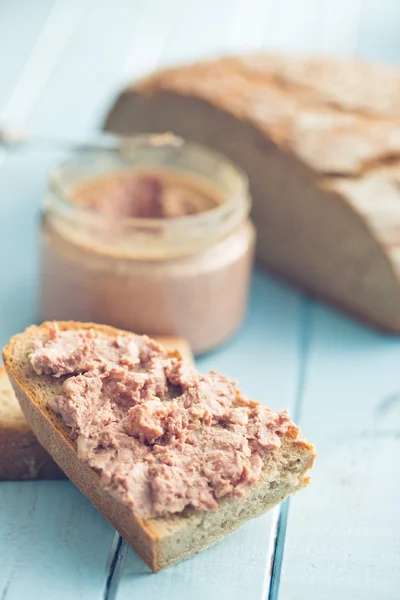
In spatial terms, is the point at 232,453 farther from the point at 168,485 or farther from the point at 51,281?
→ the point at 51,281

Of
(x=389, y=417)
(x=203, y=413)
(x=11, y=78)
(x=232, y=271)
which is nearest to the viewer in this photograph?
(x=203, y=413)

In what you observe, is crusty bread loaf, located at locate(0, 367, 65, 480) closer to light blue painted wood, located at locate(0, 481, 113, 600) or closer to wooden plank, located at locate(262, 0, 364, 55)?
light blue painted wood, located at locate(0, 481, 113, 600)

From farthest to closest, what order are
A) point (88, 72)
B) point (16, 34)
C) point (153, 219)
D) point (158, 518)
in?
point (16, 34)
point (88, 72)
point (153, 219)
point (158, 518)

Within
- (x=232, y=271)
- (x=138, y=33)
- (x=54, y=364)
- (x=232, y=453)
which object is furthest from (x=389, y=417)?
(x=138, y=33)

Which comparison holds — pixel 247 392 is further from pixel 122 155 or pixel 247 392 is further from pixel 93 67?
pixel 93 67

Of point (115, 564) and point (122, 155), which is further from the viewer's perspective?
point (122, 155)

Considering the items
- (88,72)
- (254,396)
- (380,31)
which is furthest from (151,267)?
(380,31)

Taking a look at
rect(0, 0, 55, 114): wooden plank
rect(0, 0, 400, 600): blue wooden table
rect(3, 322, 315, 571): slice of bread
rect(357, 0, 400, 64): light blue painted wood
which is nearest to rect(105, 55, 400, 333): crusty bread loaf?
rect(0, 0, 400, 600): blue wooden table

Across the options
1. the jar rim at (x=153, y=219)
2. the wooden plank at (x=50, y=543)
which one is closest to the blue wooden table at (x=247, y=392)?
the wooden plank at (x=50, y=543)
